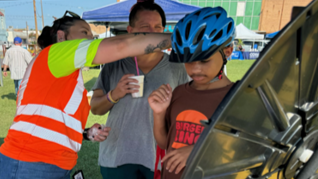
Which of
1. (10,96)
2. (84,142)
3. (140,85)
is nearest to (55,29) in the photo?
(140,85)

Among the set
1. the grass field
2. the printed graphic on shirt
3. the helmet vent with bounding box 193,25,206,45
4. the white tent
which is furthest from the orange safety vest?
the white tent

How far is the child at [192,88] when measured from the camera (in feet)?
3.37

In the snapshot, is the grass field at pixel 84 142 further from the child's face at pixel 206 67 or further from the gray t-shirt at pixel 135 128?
the child's face at pixel 206 67

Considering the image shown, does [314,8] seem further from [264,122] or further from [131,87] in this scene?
[131,87]

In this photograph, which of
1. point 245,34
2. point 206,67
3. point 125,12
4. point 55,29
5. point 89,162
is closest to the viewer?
point 206,67

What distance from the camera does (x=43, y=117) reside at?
123cm

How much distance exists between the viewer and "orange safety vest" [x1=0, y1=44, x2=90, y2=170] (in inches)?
48.3

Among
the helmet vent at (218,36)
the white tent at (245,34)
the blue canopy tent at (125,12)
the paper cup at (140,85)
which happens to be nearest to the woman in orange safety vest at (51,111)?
the helmet vent at (218,36)

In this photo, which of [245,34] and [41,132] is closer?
[41,132]

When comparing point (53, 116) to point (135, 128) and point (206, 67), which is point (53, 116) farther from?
point (206, 67)

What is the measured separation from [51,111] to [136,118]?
61 centimetres

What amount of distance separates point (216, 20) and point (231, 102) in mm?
669

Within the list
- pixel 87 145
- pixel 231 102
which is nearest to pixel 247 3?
pixel 87 145

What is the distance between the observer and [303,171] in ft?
2.07
